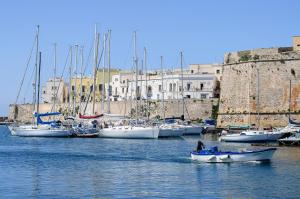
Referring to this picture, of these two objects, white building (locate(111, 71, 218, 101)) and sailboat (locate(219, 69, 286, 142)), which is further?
white building (locate(111, 71, 218, 101))

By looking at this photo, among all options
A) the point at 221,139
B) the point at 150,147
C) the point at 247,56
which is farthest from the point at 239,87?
the point at 150,147

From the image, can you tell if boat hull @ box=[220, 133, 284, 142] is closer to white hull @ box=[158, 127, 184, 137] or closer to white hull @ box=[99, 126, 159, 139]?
white hull @ box=[99, 126, 159, 139]

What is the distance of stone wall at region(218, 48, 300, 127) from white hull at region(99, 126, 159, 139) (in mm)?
5353

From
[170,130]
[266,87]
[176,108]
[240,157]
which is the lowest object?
[240,157]

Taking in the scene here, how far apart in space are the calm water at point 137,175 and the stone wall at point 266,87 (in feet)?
29.4

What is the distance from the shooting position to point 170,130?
4319 cm

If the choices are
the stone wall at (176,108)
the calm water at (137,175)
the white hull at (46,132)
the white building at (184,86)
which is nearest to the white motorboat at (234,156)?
the calm water at (137,175)

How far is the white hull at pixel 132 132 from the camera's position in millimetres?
A: 41156

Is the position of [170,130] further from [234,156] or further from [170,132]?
[234,156]

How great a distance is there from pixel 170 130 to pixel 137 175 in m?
20.5

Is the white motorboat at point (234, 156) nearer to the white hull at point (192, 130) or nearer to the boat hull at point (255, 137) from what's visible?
the boat hull at point (255, 137)

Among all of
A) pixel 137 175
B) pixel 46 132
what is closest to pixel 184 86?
pixel 46 132

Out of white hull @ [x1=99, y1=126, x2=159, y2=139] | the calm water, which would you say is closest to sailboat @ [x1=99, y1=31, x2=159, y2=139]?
white hull @ [x1=99, y1=126, x2=159, y2=139]

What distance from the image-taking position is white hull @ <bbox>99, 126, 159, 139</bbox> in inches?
1620
